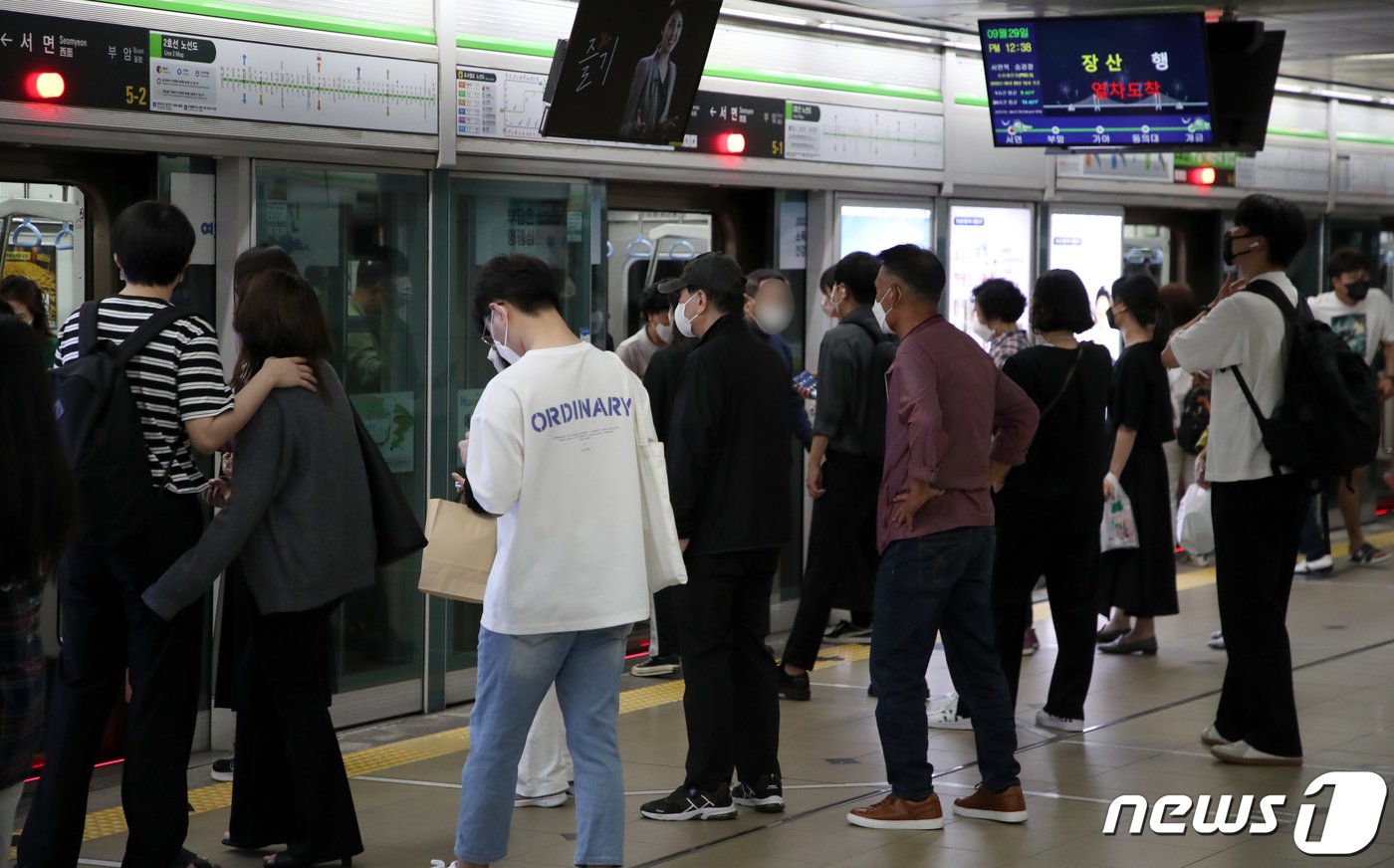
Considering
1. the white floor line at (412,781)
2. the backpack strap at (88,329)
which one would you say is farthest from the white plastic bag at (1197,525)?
the backpack strap at (88,329)

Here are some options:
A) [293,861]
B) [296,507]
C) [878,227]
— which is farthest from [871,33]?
[293,861]

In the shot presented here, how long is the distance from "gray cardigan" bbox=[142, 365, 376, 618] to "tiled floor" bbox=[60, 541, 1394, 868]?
2.97ft

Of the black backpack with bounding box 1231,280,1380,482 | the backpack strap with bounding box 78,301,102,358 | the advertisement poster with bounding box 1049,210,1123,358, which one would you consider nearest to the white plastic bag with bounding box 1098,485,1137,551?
the black backpack with bounding box 1231,280,1380,482

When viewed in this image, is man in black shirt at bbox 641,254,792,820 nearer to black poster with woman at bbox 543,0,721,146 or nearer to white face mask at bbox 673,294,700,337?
white face mask at bbox 673,294,700,337

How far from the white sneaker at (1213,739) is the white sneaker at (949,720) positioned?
862mm

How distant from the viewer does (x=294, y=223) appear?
656cm

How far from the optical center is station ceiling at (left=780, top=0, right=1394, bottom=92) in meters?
8.47

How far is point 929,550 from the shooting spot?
517 centimetres

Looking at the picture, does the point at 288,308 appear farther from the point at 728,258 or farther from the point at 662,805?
the point at 662,805

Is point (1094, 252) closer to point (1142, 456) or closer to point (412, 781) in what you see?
point (1142, 456)

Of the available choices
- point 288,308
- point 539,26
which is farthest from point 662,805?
point 539,26

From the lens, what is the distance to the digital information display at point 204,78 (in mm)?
5586

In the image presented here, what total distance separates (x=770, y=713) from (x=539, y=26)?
330cm

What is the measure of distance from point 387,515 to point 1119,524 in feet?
13.8
